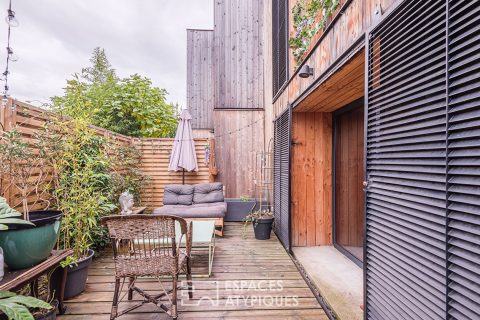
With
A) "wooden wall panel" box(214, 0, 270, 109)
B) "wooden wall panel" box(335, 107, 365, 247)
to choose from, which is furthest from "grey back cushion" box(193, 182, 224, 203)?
"wooden wall panel" box(335, 107, 365, 247)

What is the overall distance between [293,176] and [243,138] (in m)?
2.83

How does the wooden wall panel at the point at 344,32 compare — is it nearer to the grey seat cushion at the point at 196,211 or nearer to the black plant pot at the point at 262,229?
the black plant pot at the point at 262,229

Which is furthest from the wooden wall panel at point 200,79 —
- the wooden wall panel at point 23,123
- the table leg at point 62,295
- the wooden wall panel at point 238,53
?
the table leg at point 62,295

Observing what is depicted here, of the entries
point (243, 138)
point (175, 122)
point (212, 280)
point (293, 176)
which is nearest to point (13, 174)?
point (212, 280)

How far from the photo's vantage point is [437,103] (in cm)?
103

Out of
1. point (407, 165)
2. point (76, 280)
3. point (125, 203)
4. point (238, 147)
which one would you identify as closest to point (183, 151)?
point (238, 147)

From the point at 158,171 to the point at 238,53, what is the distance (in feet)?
12.1

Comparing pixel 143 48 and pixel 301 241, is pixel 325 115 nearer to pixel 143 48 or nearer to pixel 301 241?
pixel 301 241

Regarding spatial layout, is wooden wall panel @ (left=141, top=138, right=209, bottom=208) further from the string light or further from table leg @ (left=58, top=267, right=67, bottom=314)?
table leg @ (left=58, top=267, right=67, bottom=314)

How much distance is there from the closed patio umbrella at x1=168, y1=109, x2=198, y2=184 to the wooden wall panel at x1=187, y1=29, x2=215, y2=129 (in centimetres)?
220

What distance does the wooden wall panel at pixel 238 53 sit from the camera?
6492 millimetres

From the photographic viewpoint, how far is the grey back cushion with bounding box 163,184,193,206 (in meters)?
5.10

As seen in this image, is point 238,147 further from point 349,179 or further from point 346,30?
point 346,30

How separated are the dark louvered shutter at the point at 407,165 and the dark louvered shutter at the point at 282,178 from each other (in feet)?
7.03
